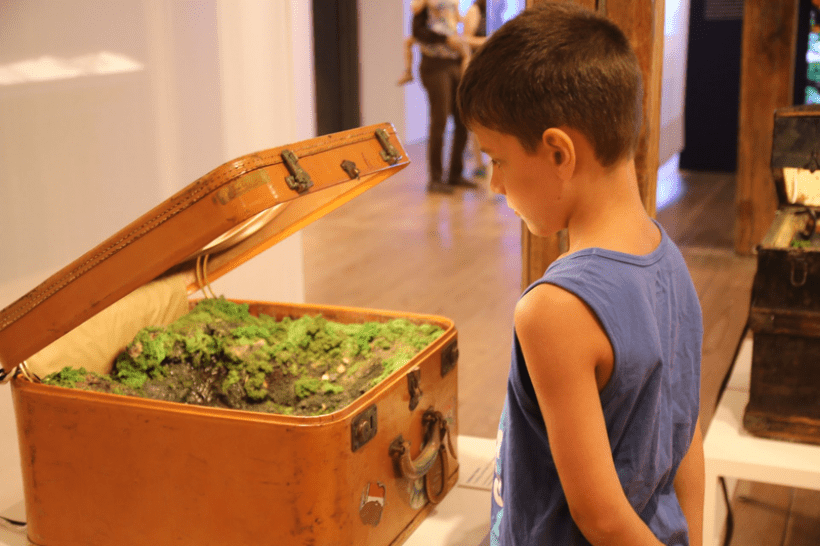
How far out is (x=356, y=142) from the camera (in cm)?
129

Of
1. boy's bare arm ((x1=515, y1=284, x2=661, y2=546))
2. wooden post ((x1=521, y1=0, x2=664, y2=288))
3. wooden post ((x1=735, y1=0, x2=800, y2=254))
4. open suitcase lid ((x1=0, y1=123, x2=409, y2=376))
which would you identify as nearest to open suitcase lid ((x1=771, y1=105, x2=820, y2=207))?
wooden post ((x1=521, y1=0, x2=664, y2=288))

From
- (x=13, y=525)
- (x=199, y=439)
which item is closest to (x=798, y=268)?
(x=199, y=439)

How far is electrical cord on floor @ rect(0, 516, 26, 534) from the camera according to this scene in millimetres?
1366

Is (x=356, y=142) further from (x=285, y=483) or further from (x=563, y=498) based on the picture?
(x=563, y=498)

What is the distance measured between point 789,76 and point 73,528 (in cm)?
468

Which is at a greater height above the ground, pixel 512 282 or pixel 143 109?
pixel 143 109

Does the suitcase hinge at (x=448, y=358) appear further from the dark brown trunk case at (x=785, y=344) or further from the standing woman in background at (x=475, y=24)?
the standing woman in background at (x=475, y=24)

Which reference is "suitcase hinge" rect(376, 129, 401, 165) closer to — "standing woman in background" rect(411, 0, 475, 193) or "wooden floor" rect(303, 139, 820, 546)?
"wooden floor" rect(303, 139, 820, 546)

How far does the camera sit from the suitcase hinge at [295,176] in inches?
43.9

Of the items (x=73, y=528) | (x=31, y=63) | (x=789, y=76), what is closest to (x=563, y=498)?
→ (x=73, y=528)

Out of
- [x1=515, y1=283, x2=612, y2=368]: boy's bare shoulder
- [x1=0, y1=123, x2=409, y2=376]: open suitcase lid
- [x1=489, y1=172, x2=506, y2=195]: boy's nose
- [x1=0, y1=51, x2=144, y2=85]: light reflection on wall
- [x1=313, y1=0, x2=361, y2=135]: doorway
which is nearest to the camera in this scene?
[x1=515, y1=283, x2=612, y2=368]: boy's bare shoulder

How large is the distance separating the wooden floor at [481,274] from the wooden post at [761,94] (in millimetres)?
323

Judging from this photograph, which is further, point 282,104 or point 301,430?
point 282,104

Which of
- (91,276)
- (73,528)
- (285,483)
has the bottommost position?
(73,528)
